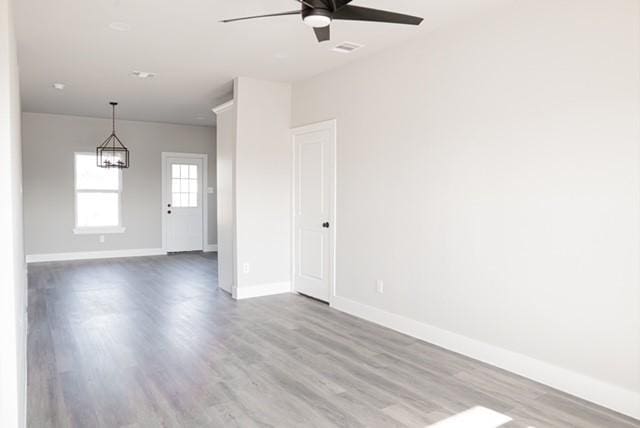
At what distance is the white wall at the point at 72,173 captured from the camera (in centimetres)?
844

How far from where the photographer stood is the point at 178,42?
4328 mm

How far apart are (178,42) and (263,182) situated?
204cm

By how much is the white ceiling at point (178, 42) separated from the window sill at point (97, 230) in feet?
9.75

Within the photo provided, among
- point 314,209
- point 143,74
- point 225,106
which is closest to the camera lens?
point 143,74

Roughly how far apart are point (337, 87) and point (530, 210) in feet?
9.03

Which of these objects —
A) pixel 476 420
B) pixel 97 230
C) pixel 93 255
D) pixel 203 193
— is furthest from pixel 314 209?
pixel 93 255

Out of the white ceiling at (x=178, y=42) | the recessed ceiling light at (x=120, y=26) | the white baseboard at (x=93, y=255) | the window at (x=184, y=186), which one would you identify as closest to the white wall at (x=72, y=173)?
the white baseboard at (x=93, y=255)

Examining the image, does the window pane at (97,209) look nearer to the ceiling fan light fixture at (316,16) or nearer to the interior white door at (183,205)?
the interior white door at (183,205)

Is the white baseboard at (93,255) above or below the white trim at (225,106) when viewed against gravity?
below

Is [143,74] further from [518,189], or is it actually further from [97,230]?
[97,230]

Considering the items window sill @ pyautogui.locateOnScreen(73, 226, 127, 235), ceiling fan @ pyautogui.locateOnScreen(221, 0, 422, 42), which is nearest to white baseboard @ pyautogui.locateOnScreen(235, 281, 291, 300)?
ceiling fan @ pyautogui.locateOnScreen(221, 0, 422, 42)

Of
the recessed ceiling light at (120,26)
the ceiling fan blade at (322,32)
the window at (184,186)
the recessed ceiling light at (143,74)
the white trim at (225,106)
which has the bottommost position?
the window at (184,186)

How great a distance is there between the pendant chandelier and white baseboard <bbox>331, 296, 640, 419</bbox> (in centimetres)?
653

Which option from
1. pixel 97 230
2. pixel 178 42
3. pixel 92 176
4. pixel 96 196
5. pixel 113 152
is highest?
pixel 178 42
